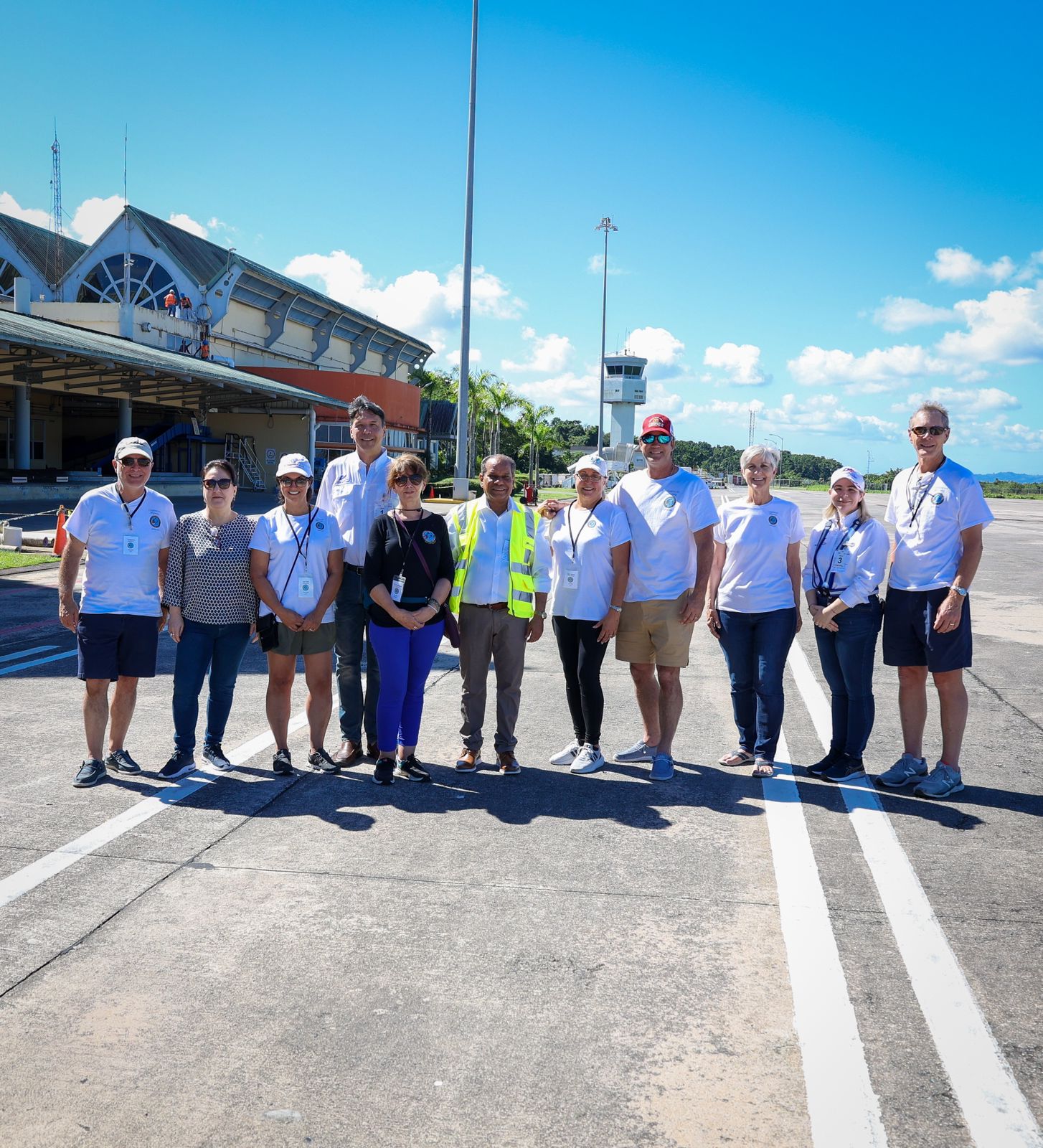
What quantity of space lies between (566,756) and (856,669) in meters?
1.86

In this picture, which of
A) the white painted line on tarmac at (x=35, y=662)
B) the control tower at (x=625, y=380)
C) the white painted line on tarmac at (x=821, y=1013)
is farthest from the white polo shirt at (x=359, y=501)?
the control tower at (x=625, y=380)

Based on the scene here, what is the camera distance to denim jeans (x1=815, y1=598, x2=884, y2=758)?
5.95 metres

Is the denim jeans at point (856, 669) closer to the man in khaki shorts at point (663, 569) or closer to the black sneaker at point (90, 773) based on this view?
the man in khaki shorts at point (663, 569)

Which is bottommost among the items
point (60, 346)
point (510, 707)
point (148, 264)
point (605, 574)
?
point (510, 707)

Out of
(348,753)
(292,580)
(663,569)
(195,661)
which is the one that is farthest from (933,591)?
(195,661)

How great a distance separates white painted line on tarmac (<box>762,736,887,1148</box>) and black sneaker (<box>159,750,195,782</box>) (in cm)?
333

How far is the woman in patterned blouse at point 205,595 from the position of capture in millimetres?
5859

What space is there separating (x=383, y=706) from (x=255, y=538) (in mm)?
1239

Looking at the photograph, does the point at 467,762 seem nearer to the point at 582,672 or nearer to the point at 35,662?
the point at 582,672

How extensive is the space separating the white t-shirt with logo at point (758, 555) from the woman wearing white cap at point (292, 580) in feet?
7.82

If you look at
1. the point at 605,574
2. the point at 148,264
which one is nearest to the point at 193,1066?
the point at 605,574

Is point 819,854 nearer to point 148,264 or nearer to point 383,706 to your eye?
point 383,706

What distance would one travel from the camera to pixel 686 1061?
304cm

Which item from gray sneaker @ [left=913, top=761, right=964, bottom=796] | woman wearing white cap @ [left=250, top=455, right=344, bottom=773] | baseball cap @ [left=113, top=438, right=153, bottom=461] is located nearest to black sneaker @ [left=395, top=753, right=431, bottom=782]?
woman wearing white cap @ [left=250, top=455, right=344, bottom=773]
